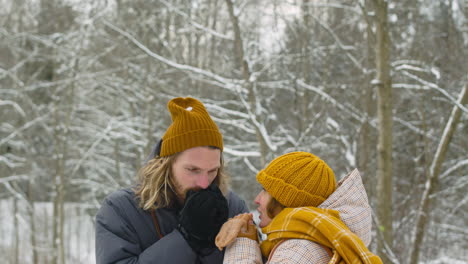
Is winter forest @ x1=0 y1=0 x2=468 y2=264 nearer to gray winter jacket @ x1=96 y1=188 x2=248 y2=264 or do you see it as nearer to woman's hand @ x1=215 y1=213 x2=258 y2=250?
woman's hand @ x1=215 y1=213 x2=258 y2=250

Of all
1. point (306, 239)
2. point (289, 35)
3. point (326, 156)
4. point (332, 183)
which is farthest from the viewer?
point (326, 156)

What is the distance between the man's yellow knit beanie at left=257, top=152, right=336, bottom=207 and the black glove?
0.22 metres

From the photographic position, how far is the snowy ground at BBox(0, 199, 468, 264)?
622 inches

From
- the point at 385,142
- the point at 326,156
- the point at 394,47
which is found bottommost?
the point at 326,156

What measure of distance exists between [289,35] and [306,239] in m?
5.72

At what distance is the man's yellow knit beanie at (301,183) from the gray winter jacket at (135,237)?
359mm

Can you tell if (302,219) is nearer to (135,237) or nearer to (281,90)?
(135,237)

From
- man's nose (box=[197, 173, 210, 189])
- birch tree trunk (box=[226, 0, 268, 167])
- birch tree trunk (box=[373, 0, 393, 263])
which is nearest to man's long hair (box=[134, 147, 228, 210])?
man's nose (box=[197, 173, 210, 189])

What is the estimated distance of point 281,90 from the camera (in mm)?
8609

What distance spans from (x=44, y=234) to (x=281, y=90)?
1212cm

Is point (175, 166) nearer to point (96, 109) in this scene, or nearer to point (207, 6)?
point (207, 6)

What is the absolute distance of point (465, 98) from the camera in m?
4.40

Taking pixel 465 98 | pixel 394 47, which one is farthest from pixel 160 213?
pixel 394 47

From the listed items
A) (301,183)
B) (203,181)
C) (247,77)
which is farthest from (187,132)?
(247,77)
